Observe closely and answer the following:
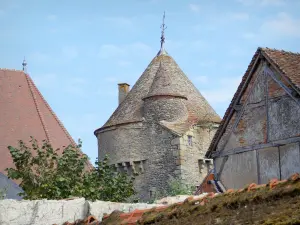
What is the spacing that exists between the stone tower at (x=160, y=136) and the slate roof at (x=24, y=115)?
4764 mm

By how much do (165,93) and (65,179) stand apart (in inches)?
617

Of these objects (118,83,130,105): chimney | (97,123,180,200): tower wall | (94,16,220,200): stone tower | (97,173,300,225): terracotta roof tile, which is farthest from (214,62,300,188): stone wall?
(118,83,130,105): chimney

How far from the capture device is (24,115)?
27.6 meters

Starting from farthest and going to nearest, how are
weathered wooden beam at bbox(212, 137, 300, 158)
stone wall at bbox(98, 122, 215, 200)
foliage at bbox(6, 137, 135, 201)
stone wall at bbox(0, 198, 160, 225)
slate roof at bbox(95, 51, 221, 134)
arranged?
slate roof at bbox(95, 51, 221, 134) → stone wall at bbox(98, 122, 215, 200) → foliage at bbox(6, 137, 135, 201) → weathered wooden beam at bbox(212, 137, 300, 158) → stone wall at bbox(0, 198, 160, 225)

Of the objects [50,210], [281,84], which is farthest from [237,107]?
[50,210]

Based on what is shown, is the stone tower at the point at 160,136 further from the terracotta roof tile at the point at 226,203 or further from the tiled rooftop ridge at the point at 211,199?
the terracotta roof tile at the point at 226,203

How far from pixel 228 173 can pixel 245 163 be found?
0.62 m

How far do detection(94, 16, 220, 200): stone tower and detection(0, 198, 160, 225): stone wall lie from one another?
933 inches

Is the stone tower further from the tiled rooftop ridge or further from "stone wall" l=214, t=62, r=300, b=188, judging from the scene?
the tiled rooftop ridge

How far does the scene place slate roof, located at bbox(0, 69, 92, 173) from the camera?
26594 millimetres

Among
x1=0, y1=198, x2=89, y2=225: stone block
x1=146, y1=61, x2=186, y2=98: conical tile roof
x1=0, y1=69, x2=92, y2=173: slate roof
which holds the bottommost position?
x1=0, y1=198, x2=89, y2=225: stone block

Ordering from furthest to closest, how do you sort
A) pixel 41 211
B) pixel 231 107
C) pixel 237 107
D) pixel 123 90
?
pixel 123 90
pixel 231 107
pixel 237 107
pixel 41 211

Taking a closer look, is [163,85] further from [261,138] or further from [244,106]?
[261,138]

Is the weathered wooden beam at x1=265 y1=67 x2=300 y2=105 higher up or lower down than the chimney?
lower down
